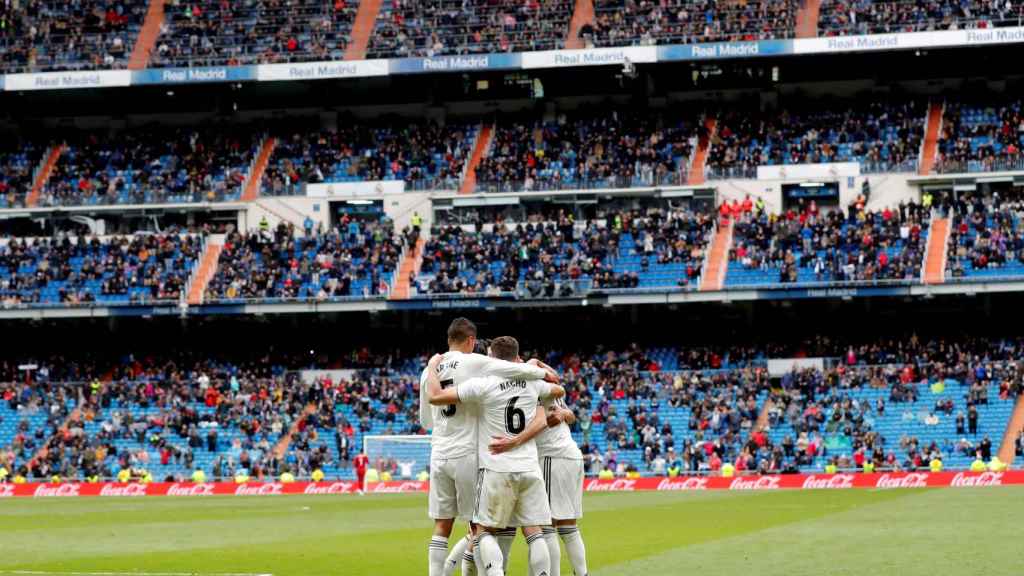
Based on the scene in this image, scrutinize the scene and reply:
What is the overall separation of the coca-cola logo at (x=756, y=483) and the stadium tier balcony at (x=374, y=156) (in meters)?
23.2

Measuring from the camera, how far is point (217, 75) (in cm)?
6675

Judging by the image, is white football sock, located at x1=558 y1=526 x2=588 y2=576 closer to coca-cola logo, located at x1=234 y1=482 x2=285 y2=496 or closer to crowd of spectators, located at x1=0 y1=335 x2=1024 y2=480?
coca-cola logo, located at x1=234 y1=482 x2=285 y2=496

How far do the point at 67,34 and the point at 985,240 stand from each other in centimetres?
4128

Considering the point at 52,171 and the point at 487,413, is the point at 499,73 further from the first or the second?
the point at 487,413

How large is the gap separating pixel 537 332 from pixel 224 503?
72.6 ft

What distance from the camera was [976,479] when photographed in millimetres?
44469

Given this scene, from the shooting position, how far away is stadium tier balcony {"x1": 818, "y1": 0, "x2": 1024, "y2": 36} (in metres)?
61.6

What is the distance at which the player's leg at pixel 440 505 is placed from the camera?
588 inches

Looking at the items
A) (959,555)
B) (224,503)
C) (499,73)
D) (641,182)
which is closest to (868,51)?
(641,182)

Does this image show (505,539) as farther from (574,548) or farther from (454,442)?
(574,548)

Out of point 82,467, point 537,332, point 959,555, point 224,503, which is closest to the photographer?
point 959,555

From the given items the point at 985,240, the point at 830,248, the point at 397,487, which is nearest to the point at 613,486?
the point at 397,487

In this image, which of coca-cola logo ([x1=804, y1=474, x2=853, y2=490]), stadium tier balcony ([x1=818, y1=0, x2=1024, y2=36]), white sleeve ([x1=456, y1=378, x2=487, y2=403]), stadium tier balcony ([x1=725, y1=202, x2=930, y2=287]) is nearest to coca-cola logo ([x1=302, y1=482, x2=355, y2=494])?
coca-cola logo ([x1=804, y1=474, x2=853, y2=490])

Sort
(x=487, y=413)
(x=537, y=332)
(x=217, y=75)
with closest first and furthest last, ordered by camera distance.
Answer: (x=487, y=413) < (x=537, y=332) < (x=217, y=75)
